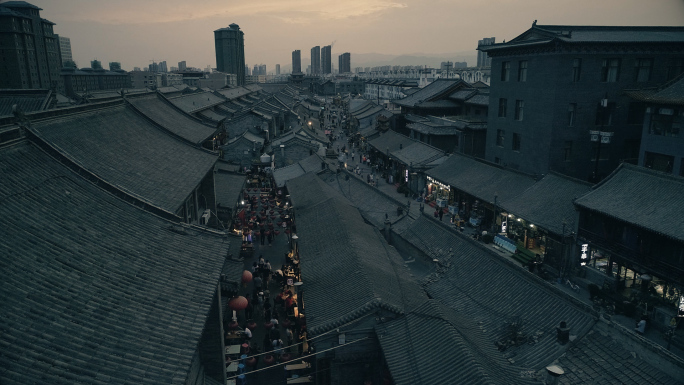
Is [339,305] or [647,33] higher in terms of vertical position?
[647,33]

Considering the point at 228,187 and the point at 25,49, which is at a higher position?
the point at 25,49

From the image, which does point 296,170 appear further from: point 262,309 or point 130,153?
point 130,153

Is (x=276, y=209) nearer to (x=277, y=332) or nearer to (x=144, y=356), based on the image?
(x=277, y=332)

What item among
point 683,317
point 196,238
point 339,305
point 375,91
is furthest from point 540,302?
point 375,91

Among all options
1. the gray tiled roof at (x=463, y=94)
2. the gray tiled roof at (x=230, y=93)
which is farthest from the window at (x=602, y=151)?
the gray tiled roof at (x=230, y=93)

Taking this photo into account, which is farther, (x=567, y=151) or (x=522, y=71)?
(x=522, y=71)

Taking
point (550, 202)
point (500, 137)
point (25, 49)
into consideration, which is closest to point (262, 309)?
point (550, 202)
